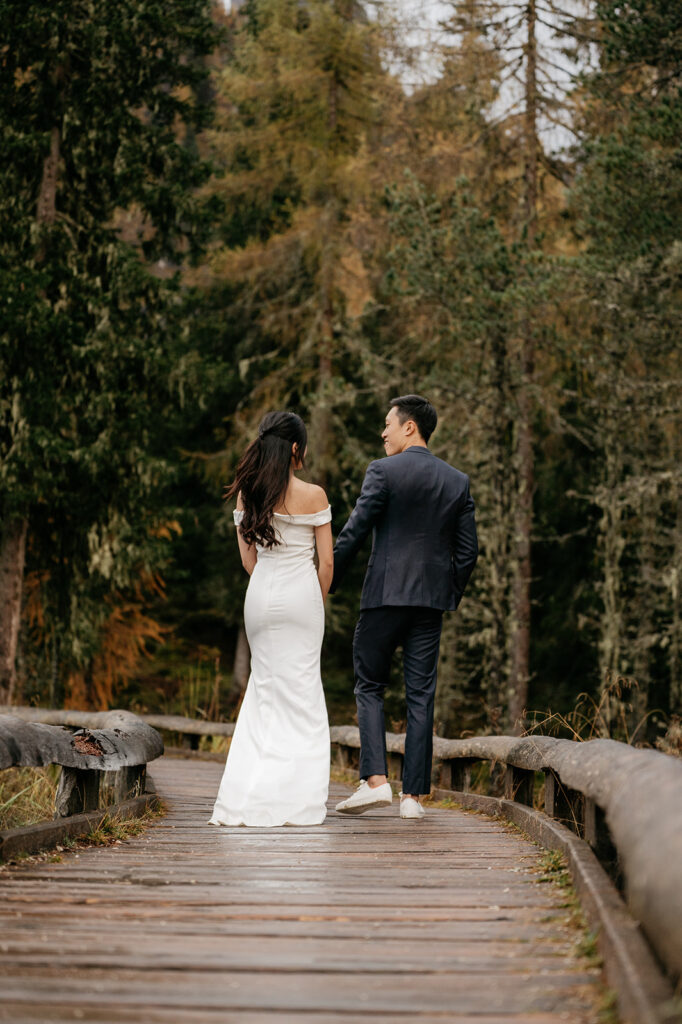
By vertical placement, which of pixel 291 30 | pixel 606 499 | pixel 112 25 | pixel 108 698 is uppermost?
pixel 291 30

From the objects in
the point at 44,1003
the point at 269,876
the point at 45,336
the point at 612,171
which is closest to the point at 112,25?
the point at 45,336

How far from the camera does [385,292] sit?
62.5ft

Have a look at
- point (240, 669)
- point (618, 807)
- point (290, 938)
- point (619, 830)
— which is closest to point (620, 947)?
point (619, 830)

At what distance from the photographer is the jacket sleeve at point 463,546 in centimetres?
652

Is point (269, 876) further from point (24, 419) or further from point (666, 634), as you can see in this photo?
point (666, 634)

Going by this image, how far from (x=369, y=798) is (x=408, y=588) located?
1182 mm

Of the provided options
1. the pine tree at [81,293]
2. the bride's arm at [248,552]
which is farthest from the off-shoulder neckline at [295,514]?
the pine tree at [81,293]

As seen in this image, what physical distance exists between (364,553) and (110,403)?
1051 cm

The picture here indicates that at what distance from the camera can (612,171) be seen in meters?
14.8

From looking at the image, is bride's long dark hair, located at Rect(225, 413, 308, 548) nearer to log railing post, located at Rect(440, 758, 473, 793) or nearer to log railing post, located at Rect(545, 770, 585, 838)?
log railing post, located at Rect(545, 770, 585, 838)

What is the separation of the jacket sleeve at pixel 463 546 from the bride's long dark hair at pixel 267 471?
100 centimetres

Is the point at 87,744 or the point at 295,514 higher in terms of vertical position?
the point at 295,514

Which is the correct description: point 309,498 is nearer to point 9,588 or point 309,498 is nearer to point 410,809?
point 410,809

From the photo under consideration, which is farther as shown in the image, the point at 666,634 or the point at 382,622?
the point at 666,634
